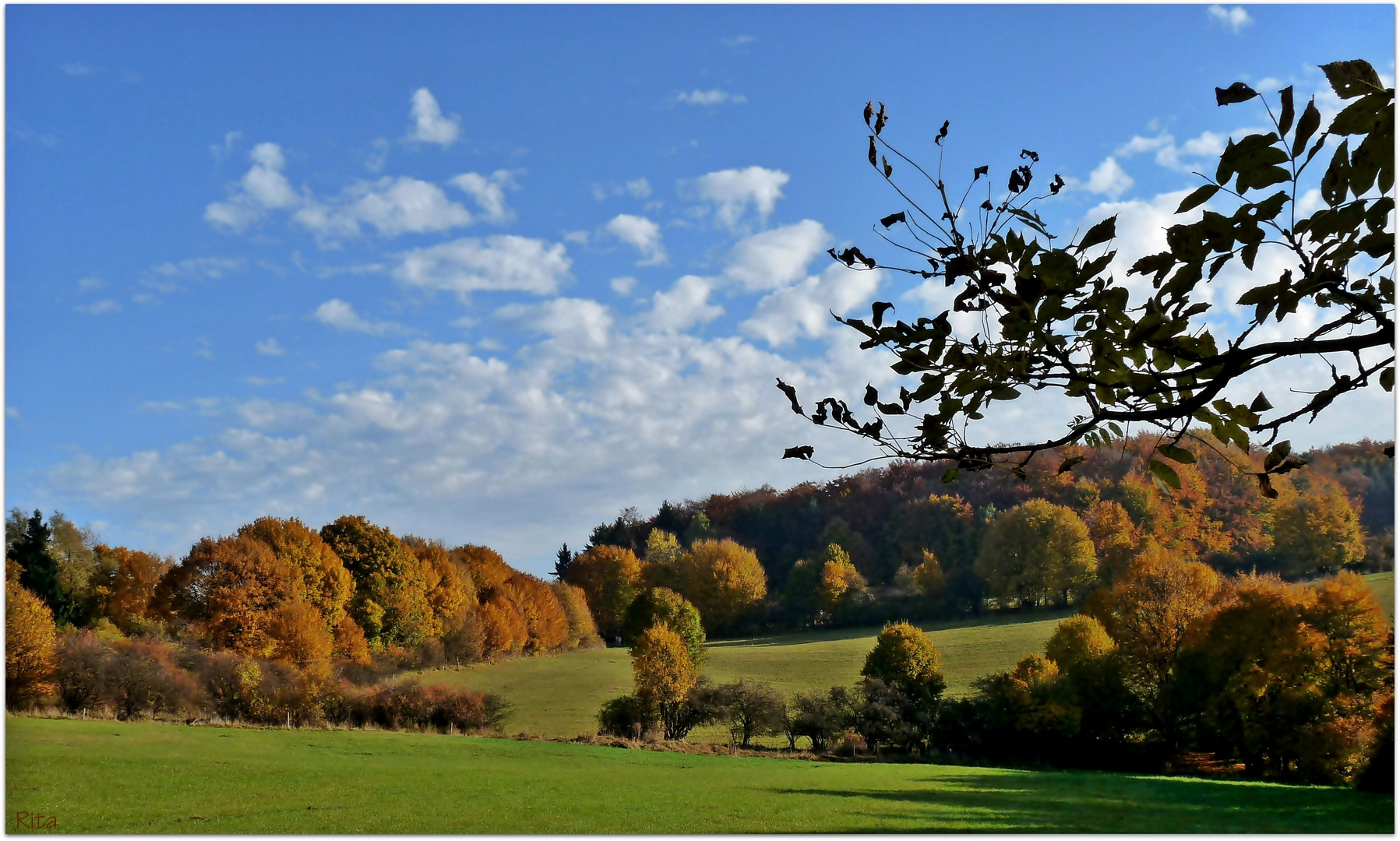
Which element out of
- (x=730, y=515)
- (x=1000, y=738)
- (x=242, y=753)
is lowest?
(x=1000, y=738)

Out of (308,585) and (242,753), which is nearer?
(242,753)

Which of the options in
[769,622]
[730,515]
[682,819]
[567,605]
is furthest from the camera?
[730,515]

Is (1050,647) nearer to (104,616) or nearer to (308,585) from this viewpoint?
(308,585)

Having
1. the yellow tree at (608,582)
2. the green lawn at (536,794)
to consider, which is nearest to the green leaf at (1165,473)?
the green lawn at (536,794)

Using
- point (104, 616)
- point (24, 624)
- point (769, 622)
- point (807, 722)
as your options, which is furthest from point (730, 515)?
point (24, 624)

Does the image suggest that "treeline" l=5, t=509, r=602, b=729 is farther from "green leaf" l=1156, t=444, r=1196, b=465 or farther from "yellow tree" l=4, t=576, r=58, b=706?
"green leaf" l=1156, t=444, r=1196, b=465

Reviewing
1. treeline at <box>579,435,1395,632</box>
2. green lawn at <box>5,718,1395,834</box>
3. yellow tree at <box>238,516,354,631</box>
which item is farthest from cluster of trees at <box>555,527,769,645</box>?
green lawn at <box>5,718,1395,834</box>
